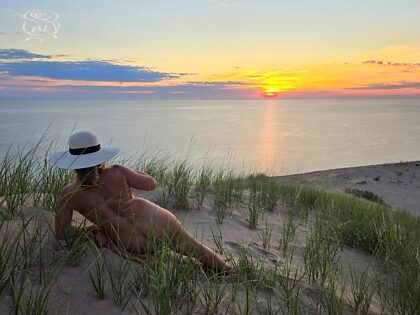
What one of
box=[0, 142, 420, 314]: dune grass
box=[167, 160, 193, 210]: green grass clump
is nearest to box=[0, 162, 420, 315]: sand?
box=[0, 142, 420, 314]: dune grass

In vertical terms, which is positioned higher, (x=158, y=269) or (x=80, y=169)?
(x=80, y=169)

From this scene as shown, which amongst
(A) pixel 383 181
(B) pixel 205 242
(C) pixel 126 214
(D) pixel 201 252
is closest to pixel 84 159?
(C) pixel 126 214

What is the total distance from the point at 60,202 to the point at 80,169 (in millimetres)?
297

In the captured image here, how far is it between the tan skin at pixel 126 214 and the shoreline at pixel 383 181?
417 inches

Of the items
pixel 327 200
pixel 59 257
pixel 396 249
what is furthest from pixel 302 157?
pixel 59 257

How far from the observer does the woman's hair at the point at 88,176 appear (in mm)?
3096

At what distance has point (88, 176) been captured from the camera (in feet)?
10.2

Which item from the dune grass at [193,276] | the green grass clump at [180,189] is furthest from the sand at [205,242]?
the green grass clump at [180,189]

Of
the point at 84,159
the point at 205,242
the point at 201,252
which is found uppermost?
the point at 84,159

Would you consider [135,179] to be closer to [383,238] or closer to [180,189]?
[180,189]

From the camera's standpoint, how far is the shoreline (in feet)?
46.1

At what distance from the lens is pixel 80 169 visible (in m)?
3.09

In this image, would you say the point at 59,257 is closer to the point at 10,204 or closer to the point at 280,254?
the point at 10,204

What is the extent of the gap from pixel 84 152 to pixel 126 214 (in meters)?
0.57
